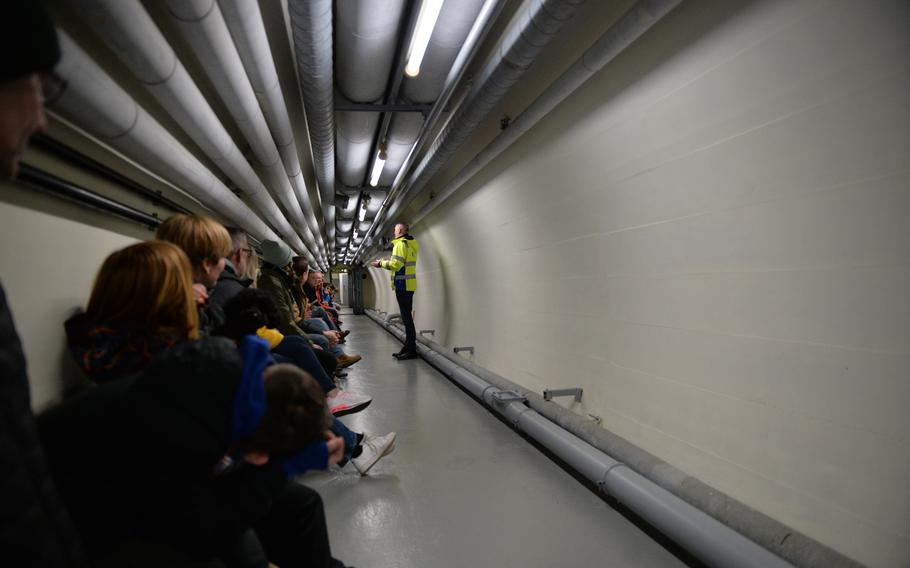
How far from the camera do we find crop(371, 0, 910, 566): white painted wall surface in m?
1.08

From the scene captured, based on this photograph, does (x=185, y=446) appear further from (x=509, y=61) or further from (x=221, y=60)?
(x=509, y=61)

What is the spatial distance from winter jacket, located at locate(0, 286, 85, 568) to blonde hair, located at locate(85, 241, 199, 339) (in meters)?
0.48

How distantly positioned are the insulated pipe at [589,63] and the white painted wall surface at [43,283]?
227cm

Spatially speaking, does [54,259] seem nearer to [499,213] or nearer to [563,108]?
[563,108]

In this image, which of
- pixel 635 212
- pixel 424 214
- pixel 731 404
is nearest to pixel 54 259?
pixel 635 212

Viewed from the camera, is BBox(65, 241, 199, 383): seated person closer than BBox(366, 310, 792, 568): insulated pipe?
Yes

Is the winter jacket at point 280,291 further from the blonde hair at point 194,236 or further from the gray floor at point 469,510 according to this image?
the blonde hair at point 194,236

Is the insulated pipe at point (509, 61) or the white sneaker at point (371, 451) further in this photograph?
the white sneaker at point (371, 451)

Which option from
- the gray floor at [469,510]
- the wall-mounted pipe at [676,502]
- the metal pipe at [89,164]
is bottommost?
the gray floor at [469,510]

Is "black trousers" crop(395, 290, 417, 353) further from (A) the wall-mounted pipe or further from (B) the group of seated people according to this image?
(B) the group of seated people

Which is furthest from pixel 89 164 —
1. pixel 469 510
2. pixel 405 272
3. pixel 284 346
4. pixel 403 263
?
pixel 405 272

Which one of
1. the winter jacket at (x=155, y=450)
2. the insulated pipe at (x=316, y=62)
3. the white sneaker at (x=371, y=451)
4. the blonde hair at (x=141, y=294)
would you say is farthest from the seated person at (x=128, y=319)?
the insulated pipe at (x=316, y=62)

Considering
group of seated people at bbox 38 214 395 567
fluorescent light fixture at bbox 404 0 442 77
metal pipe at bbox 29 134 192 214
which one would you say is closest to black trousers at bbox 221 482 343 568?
group of seated people at bbox 38 214 395 567

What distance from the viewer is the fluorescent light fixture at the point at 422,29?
1.91 meters
